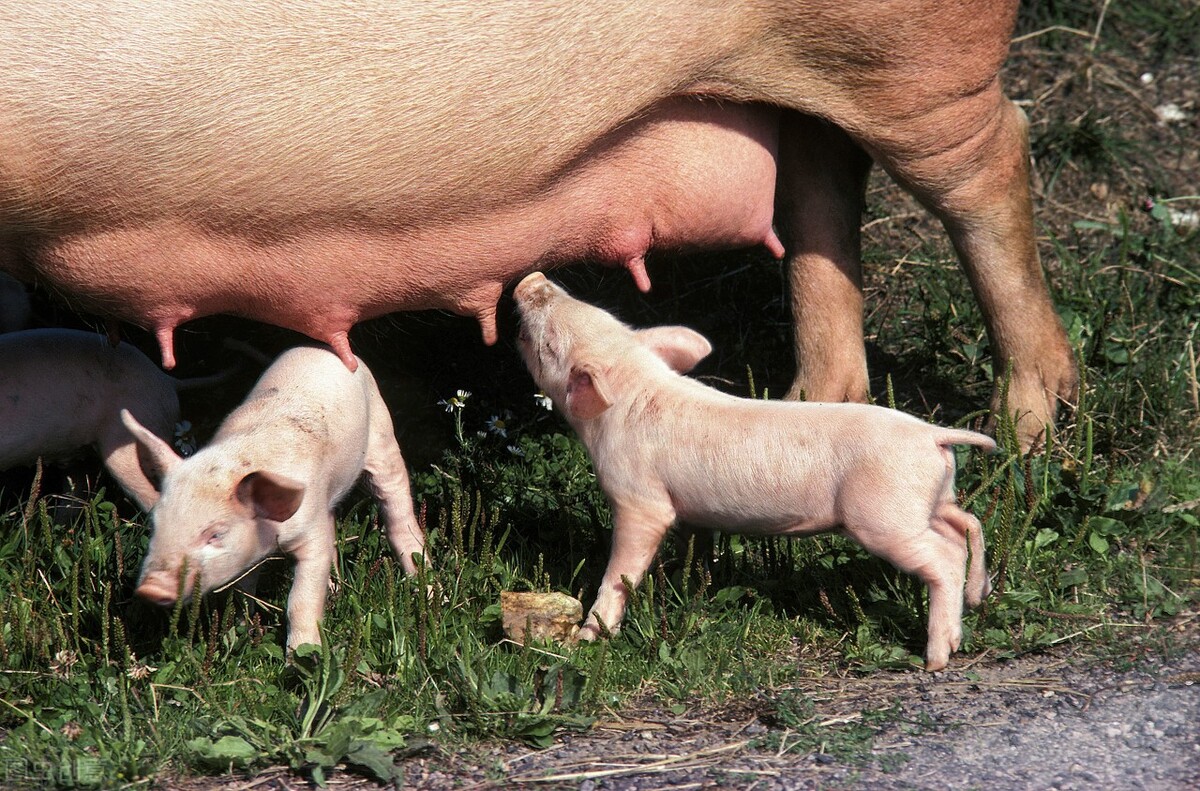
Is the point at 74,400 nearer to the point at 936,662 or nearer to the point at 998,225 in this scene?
the point at 936,662

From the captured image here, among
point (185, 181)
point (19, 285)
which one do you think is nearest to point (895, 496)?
point (185, 181)

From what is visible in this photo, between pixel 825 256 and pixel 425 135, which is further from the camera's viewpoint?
pixel 825 256

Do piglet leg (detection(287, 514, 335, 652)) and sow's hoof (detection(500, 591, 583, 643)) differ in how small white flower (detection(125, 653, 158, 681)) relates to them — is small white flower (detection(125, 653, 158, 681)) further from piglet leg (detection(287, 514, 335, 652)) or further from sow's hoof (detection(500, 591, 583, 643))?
sow's hoof (detection(500, 591, 583, 643))

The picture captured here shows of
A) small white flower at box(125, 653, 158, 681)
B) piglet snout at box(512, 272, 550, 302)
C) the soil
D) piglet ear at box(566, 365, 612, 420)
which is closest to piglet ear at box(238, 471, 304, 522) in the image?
small white flower at box(125, 653, 158, 681)

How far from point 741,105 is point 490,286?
80 cm

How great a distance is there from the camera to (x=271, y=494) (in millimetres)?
3000

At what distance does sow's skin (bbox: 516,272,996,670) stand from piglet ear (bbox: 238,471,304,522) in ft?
2.24

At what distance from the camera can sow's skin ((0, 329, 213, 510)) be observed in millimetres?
3805

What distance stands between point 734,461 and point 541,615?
1.94 ft

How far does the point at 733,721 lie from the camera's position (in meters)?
2.97

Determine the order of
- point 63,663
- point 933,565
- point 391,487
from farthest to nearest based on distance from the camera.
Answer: point 391,487 → point 63,663 → point 933,565

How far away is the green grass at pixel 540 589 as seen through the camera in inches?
114

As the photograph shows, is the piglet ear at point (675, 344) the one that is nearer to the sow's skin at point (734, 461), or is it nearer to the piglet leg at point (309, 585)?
the sow's skin at point (734, 461)

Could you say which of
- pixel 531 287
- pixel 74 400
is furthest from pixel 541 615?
pixel 74 400
